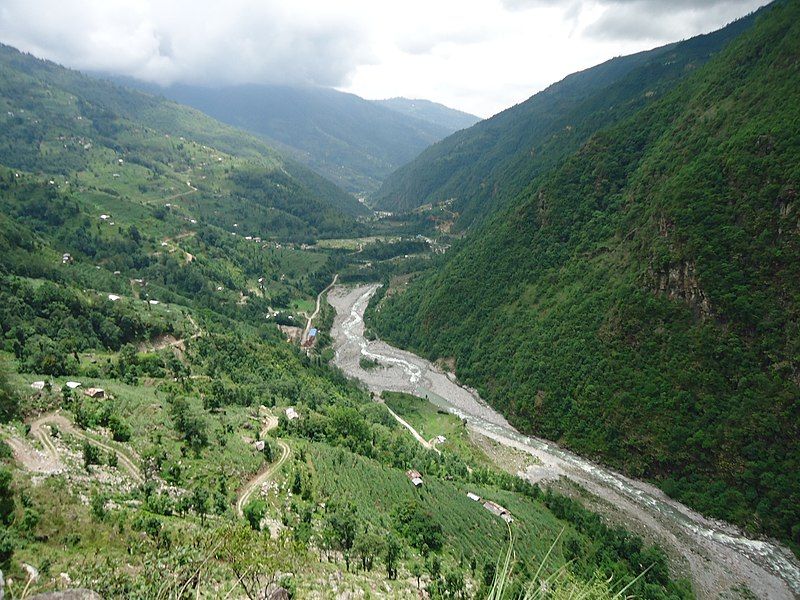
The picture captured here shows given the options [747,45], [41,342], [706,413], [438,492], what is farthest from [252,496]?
[747,45]

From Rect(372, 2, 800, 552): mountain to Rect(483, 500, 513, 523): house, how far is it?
2471 centimetres

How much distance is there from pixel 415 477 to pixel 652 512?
32.9 meters

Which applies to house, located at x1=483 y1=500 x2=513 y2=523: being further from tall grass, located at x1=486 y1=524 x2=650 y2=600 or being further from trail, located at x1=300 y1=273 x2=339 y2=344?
trail, located at x1=300 y1=273 x2=339 y2=344

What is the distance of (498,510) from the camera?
55500 mm

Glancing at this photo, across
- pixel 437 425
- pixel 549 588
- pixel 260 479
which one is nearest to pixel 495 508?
pixel 437 425

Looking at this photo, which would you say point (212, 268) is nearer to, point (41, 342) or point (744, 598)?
point (41, 342)

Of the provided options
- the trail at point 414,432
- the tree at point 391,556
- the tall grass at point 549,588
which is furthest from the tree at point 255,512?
the trail at point 414,432

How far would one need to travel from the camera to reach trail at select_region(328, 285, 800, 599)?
171 ft

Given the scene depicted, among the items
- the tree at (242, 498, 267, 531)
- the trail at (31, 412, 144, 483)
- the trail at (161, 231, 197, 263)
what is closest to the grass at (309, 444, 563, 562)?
the tree at (242, 498, 267, 531)

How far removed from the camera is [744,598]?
49812 mm

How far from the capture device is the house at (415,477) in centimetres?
5698

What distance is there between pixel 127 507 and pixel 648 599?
4855 centimetres

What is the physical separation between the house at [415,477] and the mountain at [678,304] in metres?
30.3

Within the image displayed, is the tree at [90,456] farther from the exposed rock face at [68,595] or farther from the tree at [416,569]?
the tree at [416,569]
